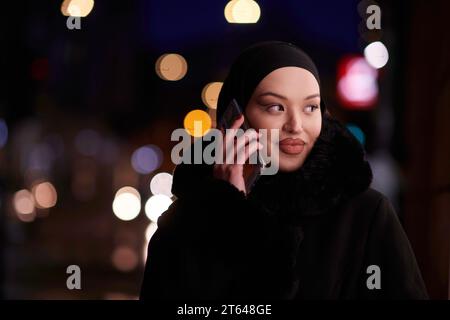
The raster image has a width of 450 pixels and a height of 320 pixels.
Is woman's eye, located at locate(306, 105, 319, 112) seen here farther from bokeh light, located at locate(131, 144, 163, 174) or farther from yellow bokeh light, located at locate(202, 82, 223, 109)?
bokeh light, located at locate(131, 144, 163, 174)

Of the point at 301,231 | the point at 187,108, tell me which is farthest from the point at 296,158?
the point at 187,108

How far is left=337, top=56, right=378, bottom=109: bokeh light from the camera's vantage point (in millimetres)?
3553

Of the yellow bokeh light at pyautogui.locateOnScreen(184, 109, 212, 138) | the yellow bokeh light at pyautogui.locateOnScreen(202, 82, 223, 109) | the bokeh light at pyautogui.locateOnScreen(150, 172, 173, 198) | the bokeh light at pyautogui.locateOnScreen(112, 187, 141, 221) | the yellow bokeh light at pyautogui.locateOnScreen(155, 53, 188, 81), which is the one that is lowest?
the bokeh light at pyautogui.locateOnScreen(112, 187, 141, 221)

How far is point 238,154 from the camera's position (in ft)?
7.59

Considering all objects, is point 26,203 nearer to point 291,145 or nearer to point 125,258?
point 125,258

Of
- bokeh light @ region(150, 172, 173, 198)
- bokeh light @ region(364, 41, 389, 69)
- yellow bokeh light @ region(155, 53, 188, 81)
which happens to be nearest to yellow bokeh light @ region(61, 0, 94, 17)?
yellow bokeh light @ region(155, 53, 188, 81)

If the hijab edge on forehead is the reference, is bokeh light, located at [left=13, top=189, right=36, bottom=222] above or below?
below

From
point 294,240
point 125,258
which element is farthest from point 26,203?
point 294,240

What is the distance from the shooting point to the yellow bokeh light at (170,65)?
9.64ft

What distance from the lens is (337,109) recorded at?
389 centimetres

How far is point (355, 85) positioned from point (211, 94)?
1695 millimetres

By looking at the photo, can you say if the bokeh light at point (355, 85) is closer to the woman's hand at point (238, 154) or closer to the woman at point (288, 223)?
the woman at point (288, 223)

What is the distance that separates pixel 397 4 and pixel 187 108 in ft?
4.49

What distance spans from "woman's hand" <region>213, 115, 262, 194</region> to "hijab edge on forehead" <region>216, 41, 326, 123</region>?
160 millimetres
